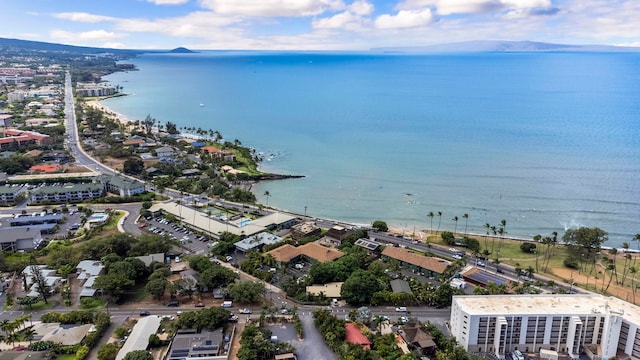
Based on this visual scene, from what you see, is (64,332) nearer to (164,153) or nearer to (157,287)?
(157,287)

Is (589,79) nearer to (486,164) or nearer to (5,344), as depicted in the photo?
(486,164)

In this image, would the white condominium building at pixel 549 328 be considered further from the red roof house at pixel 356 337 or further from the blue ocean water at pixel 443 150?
the blue ocean water at pixel 443 150

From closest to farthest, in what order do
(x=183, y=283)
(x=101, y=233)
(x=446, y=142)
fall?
(x=183, y=283) → (x=101, y=233) → (x=446, y=142)

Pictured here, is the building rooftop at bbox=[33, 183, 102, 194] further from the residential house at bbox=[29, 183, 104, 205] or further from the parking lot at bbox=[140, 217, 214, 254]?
the parking lot at bbox=[140, 217, 214, 254]

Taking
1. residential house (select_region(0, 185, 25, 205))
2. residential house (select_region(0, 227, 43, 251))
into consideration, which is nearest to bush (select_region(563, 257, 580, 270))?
residential house (select_region(0, 227, 43, 251))

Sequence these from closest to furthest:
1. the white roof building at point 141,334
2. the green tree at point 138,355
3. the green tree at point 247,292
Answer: the green tree at point 138,355
the white roof building at point 141,334
the green tree at point 247,292

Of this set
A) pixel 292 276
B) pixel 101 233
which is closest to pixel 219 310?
pixel 292 276

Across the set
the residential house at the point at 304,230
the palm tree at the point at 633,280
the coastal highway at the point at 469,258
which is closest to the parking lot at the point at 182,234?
the residential house at the point at 304,230
